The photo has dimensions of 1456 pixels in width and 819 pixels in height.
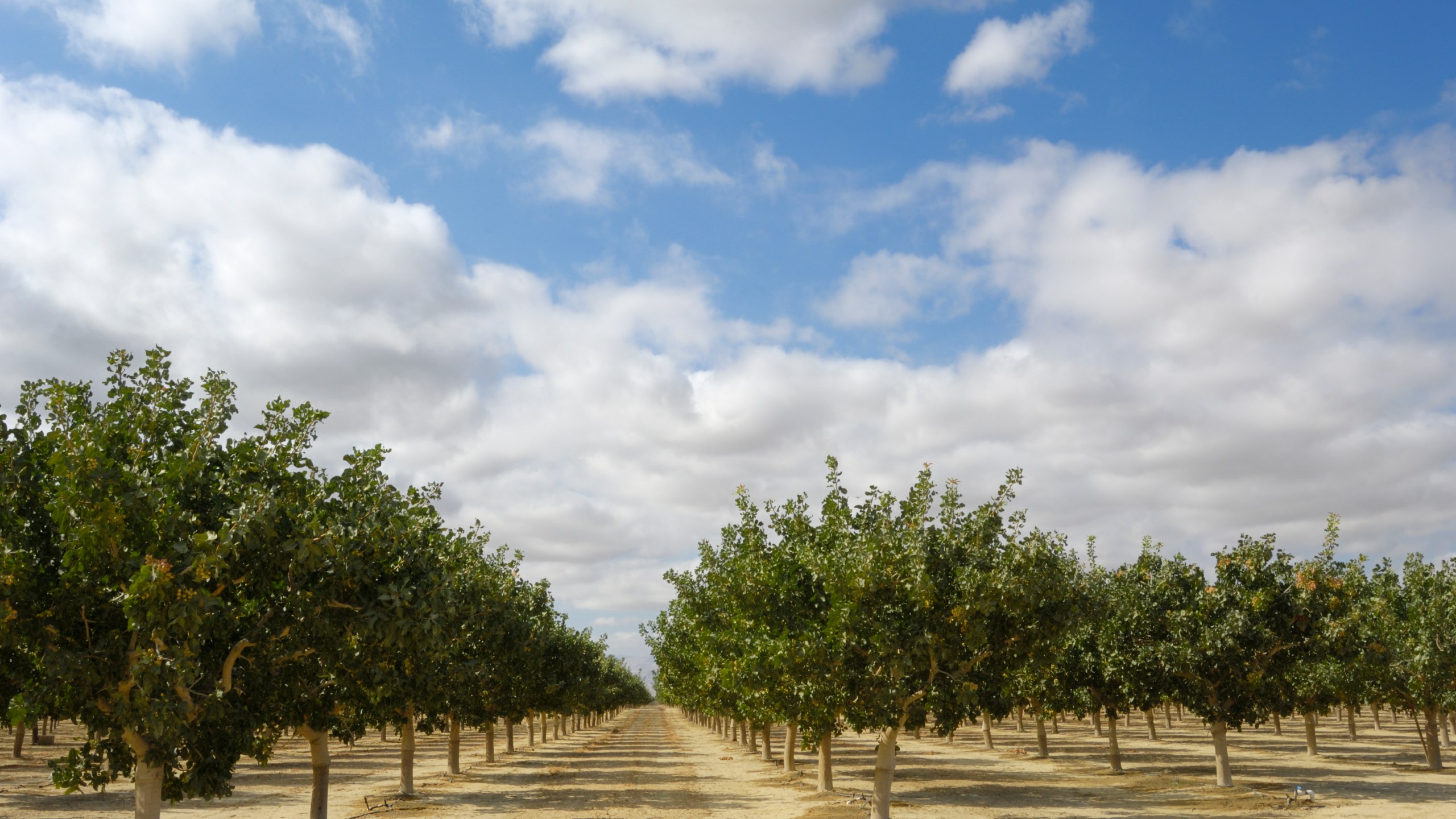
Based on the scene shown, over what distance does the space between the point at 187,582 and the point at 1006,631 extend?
19.0 m

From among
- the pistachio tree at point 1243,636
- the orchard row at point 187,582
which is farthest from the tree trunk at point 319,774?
the pistachio tree at point 1243,636

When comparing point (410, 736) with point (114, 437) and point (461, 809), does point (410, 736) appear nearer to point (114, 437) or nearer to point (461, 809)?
point (461, 809)

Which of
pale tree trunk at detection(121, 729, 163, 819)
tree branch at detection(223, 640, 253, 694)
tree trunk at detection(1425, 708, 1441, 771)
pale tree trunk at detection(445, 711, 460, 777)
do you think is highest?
tree branch at detection(223, 640, 253, 694)

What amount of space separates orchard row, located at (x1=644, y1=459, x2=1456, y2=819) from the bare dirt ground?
3.22m

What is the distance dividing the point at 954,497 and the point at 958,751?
50.8 meters

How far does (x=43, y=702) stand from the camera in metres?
15.5

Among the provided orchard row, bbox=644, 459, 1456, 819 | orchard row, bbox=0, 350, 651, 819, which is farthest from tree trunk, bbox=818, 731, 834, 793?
orchard row, bbox=0, 350, 651, 819

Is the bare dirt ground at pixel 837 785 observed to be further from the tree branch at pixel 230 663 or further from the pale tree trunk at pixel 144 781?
the tree branch at pixel 230 663

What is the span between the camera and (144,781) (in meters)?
16.3

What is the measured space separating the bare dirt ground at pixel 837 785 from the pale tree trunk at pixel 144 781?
702 inches

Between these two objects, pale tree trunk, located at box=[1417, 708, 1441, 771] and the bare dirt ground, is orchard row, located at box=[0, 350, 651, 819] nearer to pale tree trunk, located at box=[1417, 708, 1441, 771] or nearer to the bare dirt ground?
the bare dirt ground

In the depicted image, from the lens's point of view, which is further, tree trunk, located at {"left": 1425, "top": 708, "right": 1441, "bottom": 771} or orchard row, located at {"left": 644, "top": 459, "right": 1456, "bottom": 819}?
tree trunk, located at {"left": 1425, "top": 708, "right": 1441, "bottom": 771}

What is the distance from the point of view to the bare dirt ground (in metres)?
33.8

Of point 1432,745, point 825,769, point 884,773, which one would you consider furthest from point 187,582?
point 1432,745
